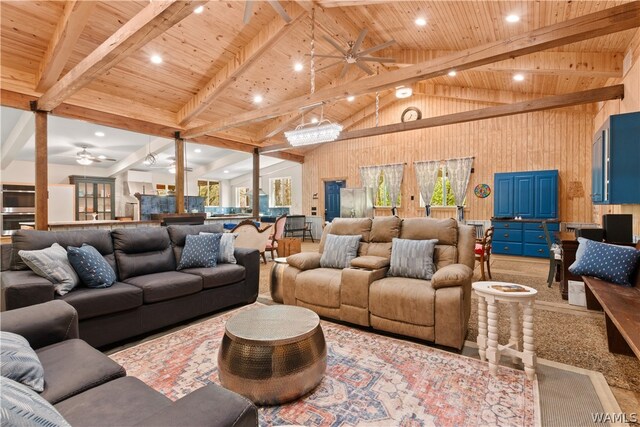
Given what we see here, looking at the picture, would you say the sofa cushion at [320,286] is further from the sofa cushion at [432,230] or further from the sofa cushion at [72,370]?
the sofa cushion at [72,370]

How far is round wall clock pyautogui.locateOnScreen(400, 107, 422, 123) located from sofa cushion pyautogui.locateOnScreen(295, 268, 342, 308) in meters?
6.71

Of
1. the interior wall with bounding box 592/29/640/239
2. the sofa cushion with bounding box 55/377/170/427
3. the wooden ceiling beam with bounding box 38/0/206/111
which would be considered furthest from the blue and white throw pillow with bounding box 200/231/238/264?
the interior wall with bounding box 592/29/640/239

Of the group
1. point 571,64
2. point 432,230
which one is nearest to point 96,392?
point 432,230

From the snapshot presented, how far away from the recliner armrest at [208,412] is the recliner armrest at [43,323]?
3.88 ft

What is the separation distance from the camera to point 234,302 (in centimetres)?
356

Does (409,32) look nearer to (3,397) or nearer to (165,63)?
(165,63)

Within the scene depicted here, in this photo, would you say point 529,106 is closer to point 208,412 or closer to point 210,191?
point 208,412

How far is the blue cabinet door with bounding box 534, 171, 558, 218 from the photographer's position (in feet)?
22.5

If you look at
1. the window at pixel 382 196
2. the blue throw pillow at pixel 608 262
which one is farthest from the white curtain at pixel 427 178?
the blue throw pillow at pixel 608 262

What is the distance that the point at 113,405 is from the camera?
1.16 metres

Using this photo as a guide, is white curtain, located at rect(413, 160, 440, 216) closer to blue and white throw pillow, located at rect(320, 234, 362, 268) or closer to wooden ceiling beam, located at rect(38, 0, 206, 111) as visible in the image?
blue and white throw pillow, located at rect(320, 234, 362, 268)

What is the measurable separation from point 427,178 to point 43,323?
8.48 meters

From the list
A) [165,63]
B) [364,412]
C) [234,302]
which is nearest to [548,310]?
[364,412]

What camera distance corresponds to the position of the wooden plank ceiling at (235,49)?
373 cm
